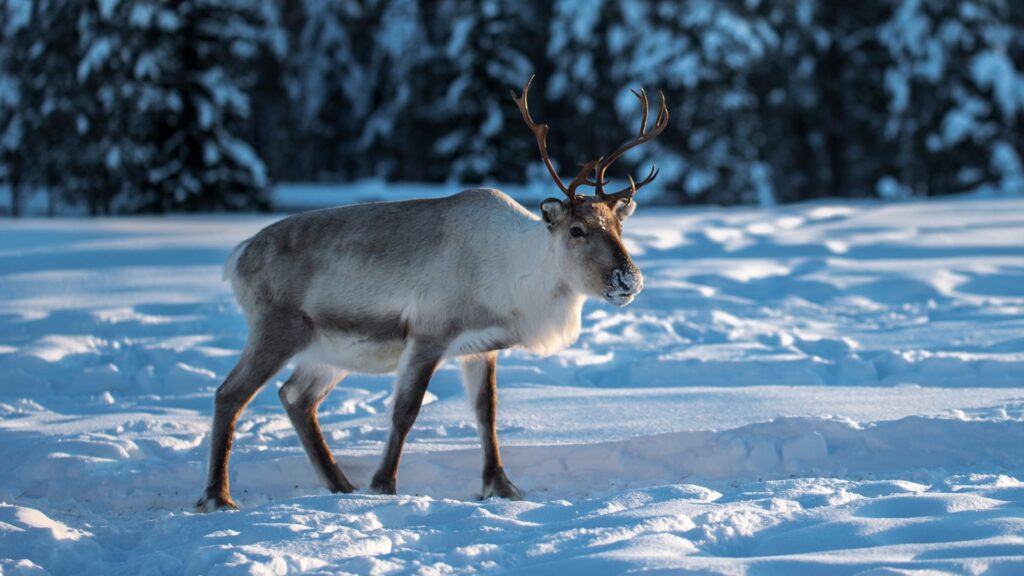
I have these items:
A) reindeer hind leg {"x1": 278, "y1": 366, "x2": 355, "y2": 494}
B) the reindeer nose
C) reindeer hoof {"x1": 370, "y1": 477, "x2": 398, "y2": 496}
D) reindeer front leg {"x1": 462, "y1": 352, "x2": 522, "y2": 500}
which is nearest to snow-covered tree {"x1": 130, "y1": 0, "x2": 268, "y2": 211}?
reindeer hind leg {"x1": 278, "y1": 366, "x2": 355, "y2": 494}

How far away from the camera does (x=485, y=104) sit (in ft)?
94.8

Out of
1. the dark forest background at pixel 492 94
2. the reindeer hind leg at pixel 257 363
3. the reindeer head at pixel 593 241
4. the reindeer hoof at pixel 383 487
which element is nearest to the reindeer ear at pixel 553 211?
the reindeer head at pixel 593 241

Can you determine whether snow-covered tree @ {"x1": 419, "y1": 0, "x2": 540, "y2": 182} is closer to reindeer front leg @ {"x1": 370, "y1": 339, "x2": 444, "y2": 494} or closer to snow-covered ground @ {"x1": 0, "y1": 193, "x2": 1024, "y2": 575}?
snow-covered ground @ {"x1": 0, "y1": 193, "x2": 1024, "y2": 575}

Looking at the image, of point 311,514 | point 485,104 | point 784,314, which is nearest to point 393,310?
point 311,514

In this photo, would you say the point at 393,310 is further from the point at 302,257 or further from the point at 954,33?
the point at 954,33

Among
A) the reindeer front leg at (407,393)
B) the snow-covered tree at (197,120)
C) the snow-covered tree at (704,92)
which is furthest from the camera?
the snow-covered tree at (704,92)

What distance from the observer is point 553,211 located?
17.4ft

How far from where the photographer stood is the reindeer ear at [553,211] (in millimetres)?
5250

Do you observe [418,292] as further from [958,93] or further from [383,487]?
[958,93]

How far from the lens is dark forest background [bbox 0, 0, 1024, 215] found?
22531 millimetres

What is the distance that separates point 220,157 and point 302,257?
59.0 ft

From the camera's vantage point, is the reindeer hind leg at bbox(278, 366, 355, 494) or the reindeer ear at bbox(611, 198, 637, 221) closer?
the reindeer ear at bbox(611, 198, 637, 221)

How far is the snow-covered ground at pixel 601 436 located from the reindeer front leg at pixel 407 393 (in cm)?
34

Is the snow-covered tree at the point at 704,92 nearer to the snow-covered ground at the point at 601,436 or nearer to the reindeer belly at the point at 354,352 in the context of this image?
the snow-covered ground at the point at 601,436
